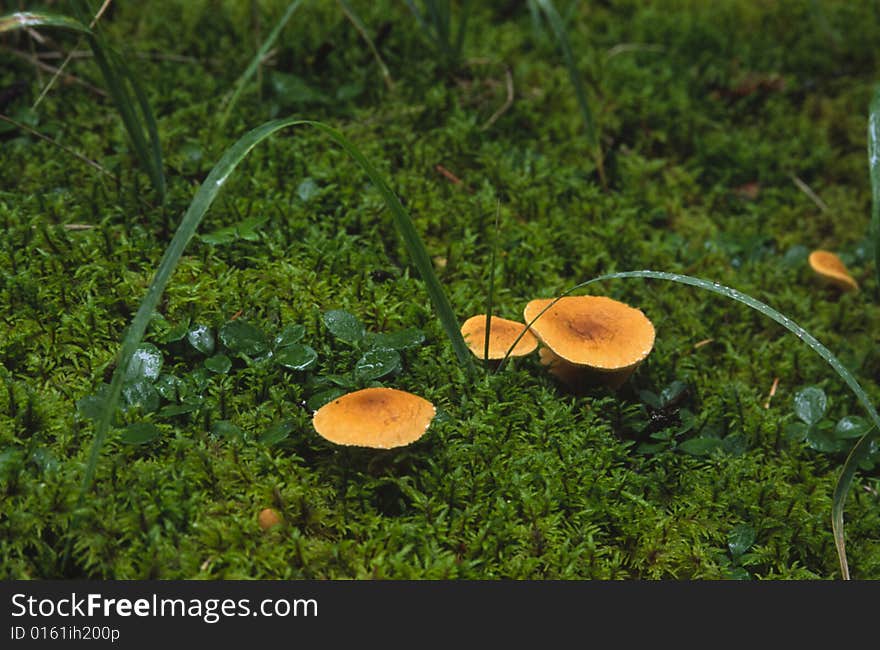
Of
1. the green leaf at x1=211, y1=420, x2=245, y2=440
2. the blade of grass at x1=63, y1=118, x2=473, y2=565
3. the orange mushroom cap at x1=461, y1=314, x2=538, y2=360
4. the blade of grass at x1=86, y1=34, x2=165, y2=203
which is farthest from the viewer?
the blade of grass at x1=86, y1=34, x2=165, y2=203

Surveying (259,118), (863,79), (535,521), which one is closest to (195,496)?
(535,521)

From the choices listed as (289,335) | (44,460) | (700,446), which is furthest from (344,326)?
(700,446)

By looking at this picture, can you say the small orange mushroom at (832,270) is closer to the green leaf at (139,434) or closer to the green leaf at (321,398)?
the green leaf at (321,398)

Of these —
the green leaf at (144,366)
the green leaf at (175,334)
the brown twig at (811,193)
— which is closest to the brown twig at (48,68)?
the green leaf at (175,334)

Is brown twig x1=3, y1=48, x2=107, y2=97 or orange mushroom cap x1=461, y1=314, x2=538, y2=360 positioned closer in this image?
orange mushroom cap x1=461, y1=314, x2=538, y2=360

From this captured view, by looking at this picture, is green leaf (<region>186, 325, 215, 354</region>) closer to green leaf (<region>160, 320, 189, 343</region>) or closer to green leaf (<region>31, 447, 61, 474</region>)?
green leaf (<region>160, 320, 189, 343</region>)

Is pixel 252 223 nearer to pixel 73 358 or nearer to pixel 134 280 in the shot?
pixel 134 280

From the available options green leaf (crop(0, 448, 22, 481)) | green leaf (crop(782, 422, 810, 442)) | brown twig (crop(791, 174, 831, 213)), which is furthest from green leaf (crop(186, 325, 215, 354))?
brown twig (crop(791, 174, 831, 213))
